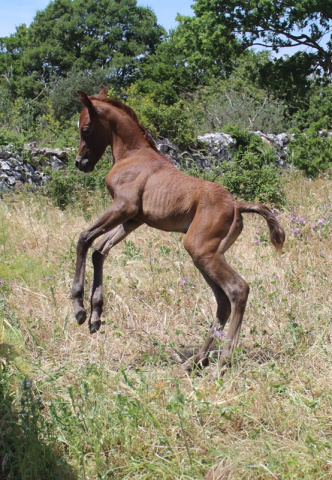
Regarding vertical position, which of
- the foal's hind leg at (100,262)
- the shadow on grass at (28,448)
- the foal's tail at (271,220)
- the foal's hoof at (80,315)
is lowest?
the shadow on grass at (28,448)

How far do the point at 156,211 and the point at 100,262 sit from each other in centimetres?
68

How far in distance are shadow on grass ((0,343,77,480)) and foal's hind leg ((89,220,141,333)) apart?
1000mm

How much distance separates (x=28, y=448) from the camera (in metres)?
3.48

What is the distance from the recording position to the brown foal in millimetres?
4648

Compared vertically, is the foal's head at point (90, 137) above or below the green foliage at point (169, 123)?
below

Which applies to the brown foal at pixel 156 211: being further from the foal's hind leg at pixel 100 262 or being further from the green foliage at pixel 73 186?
the green foliage at pixel 73 186

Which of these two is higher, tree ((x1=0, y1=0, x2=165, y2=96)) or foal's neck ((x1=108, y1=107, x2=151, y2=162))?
tree ((x1=0, y1=0, x2=165, y2=96))

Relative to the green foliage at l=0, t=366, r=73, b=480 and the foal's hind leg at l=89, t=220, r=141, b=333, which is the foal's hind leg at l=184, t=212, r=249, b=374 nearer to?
the foal's hind leg at l=89, t=220, r=141, b=333

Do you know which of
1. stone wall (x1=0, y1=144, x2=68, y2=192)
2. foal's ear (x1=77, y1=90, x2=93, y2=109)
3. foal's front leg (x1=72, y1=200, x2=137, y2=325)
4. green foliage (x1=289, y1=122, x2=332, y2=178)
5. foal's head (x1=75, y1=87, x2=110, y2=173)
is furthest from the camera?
green foliage (x1=289, y1=122, x2=332, y2=178)

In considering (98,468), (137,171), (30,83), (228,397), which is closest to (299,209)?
(137,171)

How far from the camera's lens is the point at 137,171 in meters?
4.92

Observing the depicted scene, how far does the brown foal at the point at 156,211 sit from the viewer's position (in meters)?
4.65

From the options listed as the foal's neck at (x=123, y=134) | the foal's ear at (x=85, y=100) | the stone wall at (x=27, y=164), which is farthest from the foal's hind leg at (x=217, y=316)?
the stone wall at (x=27, y=164)

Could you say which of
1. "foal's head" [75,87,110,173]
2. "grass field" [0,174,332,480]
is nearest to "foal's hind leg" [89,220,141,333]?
"grass field" [0,174,332,480]
